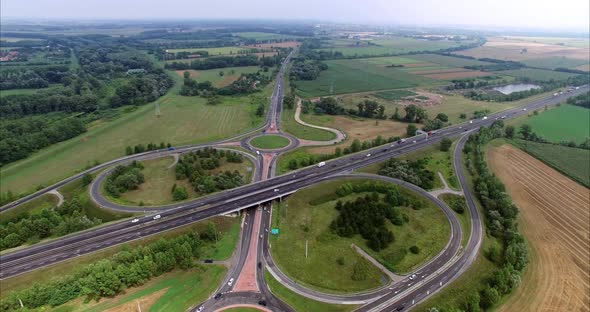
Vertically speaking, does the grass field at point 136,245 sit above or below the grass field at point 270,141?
below

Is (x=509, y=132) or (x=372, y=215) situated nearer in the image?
(x=372, y=215)

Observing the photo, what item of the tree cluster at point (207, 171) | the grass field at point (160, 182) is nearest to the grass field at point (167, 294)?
the grass field at point (160, 182)

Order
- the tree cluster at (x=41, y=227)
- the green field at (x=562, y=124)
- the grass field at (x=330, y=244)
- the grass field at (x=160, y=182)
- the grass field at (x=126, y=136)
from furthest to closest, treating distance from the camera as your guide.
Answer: the green field at (x=562, y=124)
the grass field at (x=126, y=136)
the grass field at (x=160, y=182)
the tree cluster at (x=41, y=227)
the grass field at (x=330, y=244)

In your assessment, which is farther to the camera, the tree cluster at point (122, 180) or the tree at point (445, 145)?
the tree at point (445, 145)

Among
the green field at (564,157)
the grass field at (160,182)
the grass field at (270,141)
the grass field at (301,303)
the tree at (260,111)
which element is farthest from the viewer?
the tree at (260,111)

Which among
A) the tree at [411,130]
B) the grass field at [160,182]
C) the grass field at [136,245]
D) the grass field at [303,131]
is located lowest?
the grass field at [136,245]

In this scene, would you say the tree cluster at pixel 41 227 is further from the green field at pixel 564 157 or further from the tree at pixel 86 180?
the green field at pixel 564 157

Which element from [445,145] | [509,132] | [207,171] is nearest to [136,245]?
[207,171]

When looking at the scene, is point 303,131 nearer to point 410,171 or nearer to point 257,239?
point 410,171

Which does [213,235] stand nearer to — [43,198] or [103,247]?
[103,247]
